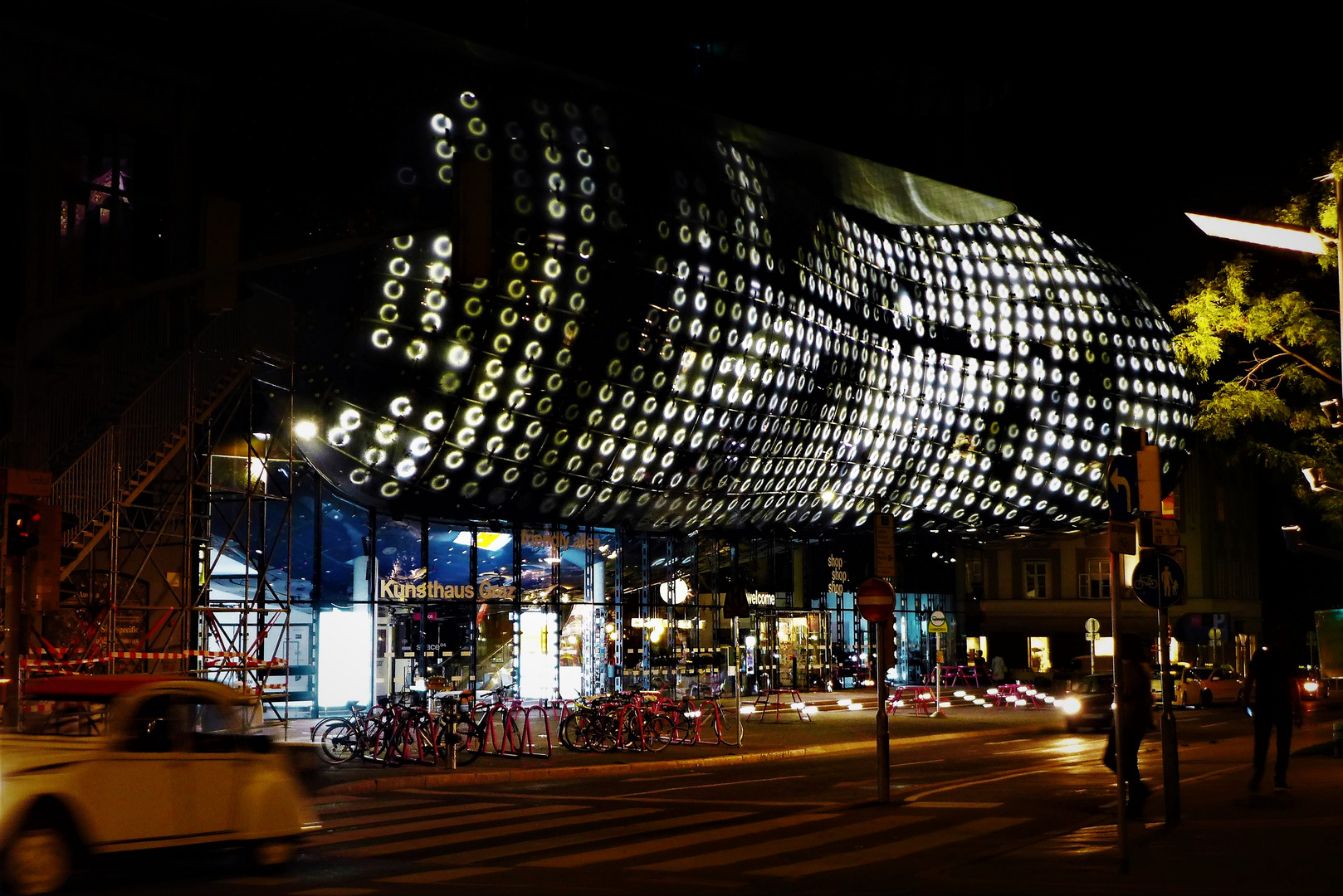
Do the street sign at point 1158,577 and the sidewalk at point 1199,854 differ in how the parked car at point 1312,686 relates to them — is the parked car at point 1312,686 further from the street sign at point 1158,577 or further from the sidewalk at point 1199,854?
the street sign at point 1158,577

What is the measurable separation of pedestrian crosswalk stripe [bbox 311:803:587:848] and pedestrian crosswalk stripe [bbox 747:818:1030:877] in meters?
4.27

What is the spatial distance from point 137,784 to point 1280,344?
1854 centimetres

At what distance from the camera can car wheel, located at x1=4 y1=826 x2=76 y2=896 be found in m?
9.84

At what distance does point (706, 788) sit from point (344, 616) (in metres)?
17.9

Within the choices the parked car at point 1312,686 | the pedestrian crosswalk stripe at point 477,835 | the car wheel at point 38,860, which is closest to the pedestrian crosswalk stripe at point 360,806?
the pedestrian crosswalk stripe at point 477,835

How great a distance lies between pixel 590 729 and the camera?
24672 mm

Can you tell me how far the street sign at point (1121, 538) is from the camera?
12219mm

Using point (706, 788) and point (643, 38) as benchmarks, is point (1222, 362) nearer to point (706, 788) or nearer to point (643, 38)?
point (706, 788)

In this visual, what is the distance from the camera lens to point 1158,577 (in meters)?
13.7

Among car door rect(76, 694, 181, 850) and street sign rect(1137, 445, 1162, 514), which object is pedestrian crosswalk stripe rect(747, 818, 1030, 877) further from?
car door rect(76, 694, 181, 850)

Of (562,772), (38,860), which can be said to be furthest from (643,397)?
(38,860)

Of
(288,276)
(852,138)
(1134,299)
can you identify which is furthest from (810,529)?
(288,276)

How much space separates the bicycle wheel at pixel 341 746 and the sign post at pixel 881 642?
915cm

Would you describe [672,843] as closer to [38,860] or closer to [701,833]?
[701,833]
